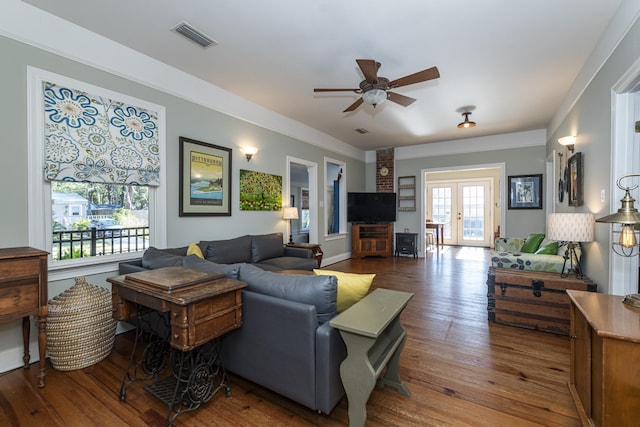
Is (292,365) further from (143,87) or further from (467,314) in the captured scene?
(143,87)

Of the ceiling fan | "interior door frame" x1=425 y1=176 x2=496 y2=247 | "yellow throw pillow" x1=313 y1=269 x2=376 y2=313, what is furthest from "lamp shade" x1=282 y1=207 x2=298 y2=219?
"interior door frame" x1=425 y1=176 x2=496 y2=247

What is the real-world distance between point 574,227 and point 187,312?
320 cm

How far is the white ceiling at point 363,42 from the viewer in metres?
2.33

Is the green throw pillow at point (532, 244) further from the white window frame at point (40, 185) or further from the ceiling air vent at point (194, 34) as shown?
the white window frame at point (40, 185)

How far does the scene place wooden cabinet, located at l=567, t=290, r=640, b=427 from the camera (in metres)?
1.20

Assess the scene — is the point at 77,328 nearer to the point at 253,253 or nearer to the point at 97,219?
the point at 97,219

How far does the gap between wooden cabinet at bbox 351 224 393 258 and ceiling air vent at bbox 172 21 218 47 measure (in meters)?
5.04

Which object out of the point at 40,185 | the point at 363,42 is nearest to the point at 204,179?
the point at 40,185

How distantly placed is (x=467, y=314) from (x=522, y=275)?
728 millimetres

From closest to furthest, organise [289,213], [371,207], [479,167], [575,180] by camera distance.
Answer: [575,180], [289,213], [479,167], [371,207]

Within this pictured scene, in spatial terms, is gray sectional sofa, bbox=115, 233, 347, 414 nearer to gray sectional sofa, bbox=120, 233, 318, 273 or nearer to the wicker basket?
the wicker basket

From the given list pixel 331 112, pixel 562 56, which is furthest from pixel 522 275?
pixel 331 112

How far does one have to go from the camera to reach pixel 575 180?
11.0ft

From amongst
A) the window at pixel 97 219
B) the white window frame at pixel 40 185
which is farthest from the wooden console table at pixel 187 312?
the window at pixel 97 219
